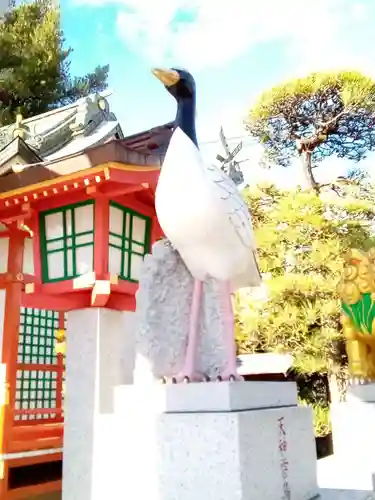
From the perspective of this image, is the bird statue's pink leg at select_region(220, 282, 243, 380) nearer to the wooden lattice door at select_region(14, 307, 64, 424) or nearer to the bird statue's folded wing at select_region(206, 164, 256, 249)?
the bird statue's folded wing at select_region(206, 164, 256, 249)

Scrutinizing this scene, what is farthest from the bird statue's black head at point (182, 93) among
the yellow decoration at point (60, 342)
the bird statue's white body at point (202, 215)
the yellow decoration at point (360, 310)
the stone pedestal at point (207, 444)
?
the yellow decoration at point (60, 342)

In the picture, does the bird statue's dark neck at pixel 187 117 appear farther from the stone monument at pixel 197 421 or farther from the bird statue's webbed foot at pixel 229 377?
the bird statue's webbed foot at pixel 229 377

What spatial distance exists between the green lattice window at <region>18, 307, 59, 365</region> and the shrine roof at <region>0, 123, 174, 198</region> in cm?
174

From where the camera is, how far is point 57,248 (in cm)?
472

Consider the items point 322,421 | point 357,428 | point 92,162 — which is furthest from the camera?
point 322,421

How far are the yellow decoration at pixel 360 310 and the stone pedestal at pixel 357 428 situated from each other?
213 millimetres

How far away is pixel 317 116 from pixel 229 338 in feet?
32.6

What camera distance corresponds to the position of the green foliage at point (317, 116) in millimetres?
10781

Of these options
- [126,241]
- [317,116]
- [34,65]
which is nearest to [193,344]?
[126,241]

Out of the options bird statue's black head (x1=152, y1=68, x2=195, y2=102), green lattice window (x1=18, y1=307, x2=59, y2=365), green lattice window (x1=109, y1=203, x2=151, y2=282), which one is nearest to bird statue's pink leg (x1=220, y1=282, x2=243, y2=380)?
bird statue's black head (x1=152, y1=68, x2=195, y2=102)

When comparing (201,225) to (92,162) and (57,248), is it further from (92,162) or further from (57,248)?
(57,248)

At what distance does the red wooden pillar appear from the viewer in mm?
4938

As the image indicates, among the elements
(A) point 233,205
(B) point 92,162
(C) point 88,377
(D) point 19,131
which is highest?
(D) point 19,131

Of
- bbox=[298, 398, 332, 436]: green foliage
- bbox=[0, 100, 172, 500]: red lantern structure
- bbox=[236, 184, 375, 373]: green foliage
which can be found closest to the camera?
bbox=[0, 100, 172, 500]: red lantern structure
